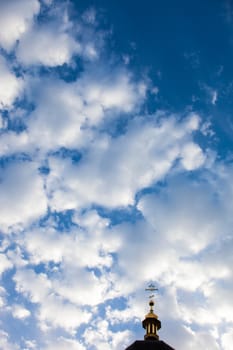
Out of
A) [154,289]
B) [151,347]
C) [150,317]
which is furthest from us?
[154,289]

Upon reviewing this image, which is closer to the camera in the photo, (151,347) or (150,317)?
(151,347)

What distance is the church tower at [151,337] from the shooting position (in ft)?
145

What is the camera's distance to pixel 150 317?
174 ft

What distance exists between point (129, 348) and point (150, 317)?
9.30 m

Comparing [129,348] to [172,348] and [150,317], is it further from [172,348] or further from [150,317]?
[150,317]

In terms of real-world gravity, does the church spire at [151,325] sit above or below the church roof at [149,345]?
above

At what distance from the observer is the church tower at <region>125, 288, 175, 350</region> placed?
44.1 m

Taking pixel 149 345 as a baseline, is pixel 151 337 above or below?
above

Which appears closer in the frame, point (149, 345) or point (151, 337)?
point (149, 345)

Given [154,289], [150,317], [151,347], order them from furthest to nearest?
[154,289] → [150,317] → [151,347]

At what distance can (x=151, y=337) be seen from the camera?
49.8m

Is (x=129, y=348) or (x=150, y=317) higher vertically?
(x=150, y=317)

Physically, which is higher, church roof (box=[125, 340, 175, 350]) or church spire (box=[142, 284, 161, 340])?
church spire (box=[142, 284, 161, 340])

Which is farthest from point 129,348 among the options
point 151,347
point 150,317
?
point 150,317
